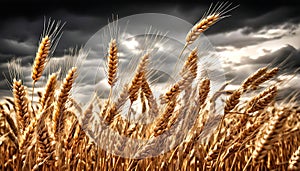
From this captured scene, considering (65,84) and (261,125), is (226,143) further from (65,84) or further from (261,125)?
(65,84)

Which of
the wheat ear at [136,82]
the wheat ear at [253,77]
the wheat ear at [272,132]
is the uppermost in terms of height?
the wheat ear at [253,77]

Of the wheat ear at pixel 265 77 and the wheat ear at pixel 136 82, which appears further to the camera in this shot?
the wheat ear at pixel 265 77

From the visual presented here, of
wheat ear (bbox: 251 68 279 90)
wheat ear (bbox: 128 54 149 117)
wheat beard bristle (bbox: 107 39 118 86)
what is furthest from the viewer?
wheat ear (bbox: 251 68 279 90)

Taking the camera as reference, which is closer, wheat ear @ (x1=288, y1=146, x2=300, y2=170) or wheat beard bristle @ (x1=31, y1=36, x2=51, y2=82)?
wheat ear @ (x1=288, y1=146, x2=300, y2=170)

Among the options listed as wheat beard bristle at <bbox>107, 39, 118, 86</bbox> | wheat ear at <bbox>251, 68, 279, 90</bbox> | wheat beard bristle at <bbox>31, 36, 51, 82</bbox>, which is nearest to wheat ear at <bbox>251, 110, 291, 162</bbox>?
wheat beard bristle at <bbox>107, 39, 118, 86</bbox>

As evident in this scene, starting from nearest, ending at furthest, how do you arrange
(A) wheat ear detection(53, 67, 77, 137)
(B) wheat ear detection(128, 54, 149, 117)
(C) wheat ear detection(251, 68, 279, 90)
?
(A) wheat ear detection(53, 67, 77, 137)
(B) wheat ear detection(128, 54, 149, 117)
(C) wheat ear detection(251, 68, 279, 90)

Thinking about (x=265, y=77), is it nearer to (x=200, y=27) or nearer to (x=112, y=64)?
(x=200, y=27)

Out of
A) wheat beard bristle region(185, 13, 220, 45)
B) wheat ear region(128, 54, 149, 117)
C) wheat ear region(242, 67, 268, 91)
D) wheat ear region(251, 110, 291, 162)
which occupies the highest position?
wheat beard bristle region(185, 13, 220, 45)

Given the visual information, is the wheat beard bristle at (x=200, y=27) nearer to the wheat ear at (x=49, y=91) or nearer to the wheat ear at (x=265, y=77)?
the wheat ear at (x=265, y=77)

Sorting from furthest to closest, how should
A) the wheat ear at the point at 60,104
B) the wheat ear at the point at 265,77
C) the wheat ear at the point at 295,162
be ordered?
the wheat ear at the point at 265,77 < the wheat ear at the point at 60,104 < the wheat ear at the point at 295,162

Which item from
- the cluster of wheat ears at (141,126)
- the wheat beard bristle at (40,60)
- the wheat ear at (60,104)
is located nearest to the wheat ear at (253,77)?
the cluster of wheat ears at (141,126)

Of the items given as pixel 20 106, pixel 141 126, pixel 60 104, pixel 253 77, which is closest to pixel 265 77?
pixel 253 77

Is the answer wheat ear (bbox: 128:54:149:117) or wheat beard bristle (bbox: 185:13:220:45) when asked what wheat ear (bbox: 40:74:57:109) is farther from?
wheat beard bristle (bbox: 185:13:220:45)

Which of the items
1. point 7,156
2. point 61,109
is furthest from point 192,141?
point 7,156
